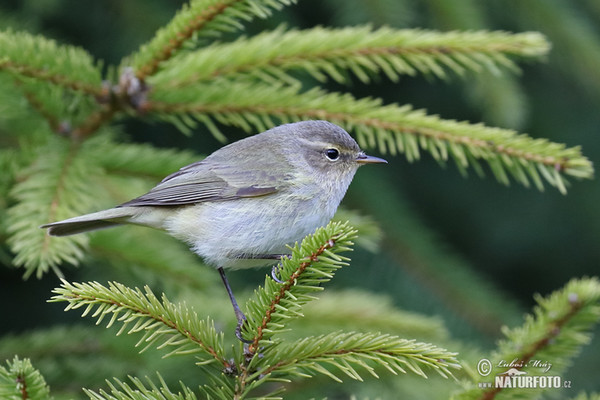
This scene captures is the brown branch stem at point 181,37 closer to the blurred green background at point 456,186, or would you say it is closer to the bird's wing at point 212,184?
the bird's wing at point 212,184

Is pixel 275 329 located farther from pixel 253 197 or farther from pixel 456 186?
pixel 456 186

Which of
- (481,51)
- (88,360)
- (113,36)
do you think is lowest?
(88,360)

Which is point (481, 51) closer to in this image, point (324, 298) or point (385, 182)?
point (324, 298)

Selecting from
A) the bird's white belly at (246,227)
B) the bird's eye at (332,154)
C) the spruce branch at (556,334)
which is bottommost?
the bird's white belly at (246,227)

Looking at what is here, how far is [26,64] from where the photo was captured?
2537 mm

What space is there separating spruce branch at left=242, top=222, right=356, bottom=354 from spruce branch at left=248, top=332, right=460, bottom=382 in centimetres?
7

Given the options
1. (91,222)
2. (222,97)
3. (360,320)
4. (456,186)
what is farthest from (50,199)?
(456,186)

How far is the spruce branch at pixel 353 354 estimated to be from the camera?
1753 millimetres

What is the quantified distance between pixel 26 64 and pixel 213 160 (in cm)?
99

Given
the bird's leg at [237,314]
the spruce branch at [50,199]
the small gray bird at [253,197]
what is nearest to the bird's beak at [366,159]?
the small gray bird at [253,197]

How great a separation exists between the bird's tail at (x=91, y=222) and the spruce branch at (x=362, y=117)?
1.52 feet

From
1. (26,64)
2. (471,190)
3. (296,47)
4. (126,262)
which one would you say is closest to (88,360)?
(126,262)

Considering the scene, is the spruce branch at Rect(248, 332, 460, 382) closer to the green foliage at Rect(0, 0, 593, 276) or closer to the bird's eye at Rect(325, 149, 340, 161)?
the green foliage at Rect(0, 0, 593, 276)

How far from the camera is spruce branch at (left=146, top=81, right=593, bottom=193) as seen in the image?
2.62 meters
